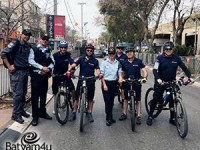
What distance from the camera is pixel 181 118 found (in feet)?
20.5

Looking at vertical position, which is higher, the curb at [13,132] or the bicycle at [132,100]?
the bicycle at [132,100]

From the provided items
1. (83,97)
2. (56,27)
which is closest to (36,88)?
(83,97)

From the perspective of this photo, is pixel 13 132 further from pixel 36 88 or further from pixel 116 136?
pixel 116 136

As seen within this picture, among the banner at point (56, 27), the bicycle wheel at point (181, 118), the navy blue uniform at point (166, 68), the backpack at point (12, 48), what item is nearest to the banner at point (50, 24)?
the banner at point (56, 27)

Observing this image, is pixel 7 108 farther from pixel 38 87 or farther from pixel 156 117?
pixel 156 117

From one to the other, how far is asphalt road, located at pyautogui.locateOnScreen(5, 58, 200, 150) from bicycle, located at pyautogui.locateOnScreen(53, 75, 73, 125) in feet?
0.59

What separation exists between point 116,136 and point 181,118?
1340 millimetres

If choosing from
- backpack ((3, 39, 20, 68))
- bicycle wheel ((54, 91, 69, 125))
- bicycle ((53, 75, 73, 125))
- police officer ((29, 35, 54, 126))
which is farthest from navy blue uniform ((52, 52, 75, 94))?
backpack ((3, 39, 20, 68))

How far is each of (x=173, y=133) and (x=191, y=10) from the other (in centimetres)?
2277

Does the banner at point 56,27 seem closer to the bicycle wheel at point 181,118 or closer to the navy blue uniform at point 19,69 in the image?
the navy blue uniform at point 19,69

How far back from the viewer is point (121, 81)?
6871mm

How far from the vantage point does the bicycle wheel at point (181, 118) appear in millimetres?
5945

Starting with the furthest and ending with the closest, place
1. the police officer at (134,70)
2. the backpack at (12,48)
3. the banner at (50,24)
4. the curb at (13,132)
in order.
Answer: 1. the banner at (50,24)
2. the police officer at (134,70)
3. the backpack at (12,48)
4. the curb at (13,132)

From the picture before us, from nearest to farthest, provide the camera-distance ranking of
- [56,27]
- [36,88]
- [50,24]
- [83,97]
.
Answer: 1. [83,97]
2. [36,88]
3. [50,24]
4. [56,27]
